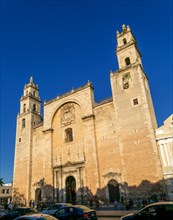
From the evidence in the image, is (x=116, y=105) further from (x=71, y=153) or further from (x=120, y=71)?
(x=71, y=153)

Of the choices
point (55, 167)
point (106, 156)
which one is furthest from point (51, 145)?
point (106, 156)

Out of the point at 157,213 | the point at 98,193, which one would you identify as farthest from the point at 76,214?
the point at 98,193

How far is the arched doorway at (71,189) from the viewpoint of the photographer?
25578mm

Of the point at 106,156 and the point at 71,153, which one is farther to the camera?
the point at 71,153

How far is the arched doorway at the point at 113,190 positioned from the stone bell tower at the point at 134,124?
1.31m

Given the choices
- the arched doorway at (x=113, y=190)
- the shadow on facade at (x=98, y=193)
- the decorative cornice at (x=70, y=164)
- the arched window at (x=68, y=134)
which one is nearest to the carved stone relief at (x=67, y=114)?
the arched window at (x=68, y=134)

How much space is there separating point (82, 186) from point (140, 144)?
8990mm

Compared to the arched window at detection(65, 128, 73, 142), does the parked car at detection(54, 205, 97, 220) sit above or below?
below

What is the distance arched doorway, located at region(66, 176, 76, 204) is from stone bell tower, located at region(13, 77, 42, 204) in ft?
23.1

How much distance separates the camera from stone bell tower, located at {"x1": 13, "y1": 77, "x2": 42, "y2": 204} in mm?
30328

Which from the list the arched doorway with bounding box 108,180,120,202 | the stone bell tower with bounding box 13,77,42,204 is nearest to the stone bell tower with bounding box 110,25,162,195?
the arched doorway with bounding box 108,180,120,202

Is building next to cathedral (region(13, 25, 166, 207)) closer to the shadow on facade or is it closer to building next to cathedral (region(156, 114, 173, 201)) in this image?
the shadow on facade

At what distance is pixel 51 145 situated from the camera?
29.2 metres

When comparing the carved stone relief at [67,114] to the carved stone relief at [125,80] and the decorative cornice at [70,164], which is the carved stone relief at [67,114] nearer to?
the decorative cornice at [70,164]
